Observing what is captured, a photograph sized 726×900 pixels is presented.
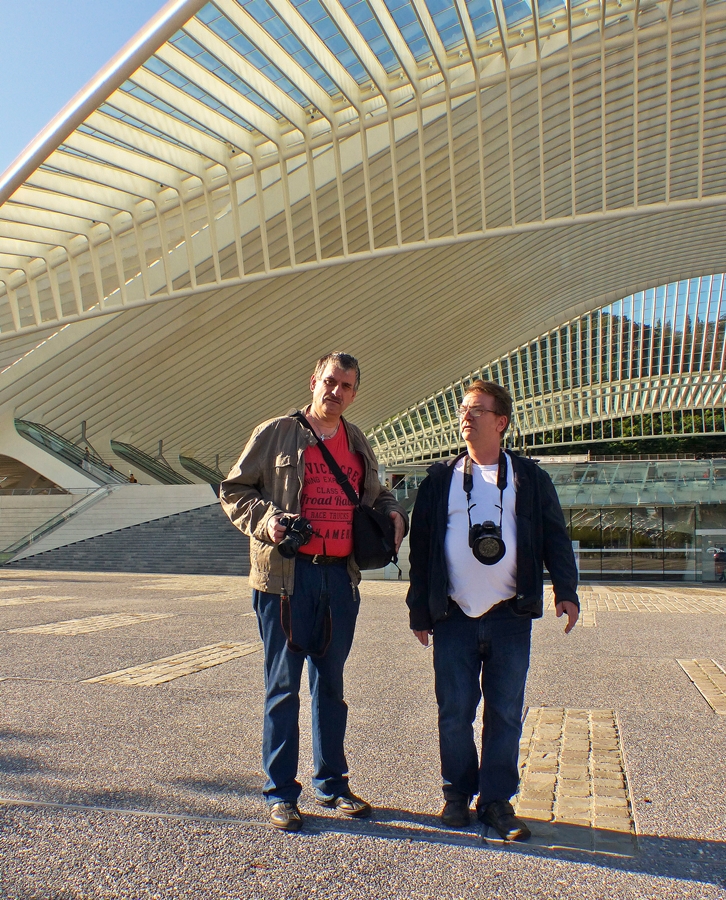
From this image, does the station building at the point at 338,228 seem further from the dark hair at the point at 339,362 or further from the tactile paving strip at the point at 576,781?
the tactile paving strip at the point at 576,781

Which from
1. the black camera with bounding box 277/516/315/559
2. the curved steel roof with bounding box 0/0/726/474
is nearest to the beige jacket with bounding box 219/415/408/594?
the black camera with bounding box 277/516/315/559

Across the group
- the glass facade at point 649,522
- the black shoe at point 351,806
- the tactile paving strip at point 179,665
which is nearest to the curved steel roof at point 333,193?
the glass facade at point 649,522

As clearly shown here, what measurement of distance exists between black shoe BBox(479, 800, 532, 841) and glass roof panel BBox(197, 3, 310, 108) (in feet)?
52.4

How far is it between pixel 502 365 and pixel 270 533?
53989 mm

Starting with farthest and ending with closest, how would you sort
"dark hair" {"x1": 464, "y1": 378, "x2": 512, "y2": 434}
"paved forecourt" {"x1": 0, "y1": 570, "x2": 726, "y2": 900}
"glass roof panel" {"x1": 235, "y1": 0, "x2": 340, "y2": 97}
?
"glass roof panel" {"x1": 235, "y1": 0, "x2": 340, "y2": 97}
"dark hair" {"x1": 464, "y1": 378, "x2": 512, "y2": 434}
"paved forecourt" {"x1": 0, "y1": 570, "x2": 726, "y2": 900}

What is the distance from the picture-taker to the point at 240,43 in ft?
55.9

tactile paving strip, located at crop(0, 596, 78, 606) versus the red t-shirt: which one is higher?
the red t-shirt

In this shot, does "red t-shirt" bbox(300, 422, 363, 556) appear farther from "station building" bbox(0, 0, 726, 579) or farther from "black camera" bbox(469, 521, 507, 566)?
"station building" bbox(0, 0, 726, 579)

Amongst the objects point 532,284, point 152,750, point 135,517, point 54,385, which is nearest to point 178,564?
point 135,517

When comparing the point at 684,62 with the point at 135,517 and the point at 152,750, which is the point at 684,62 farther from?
the point at 152,750

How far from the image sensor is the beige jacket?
3334 millimetres

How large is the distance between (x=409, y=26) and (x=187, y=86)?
17.3ft

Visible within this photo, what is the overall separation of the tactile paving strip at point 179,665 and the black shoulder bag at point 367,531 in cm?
302

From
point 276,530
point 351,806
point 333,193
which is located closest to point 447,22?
point 333,193
